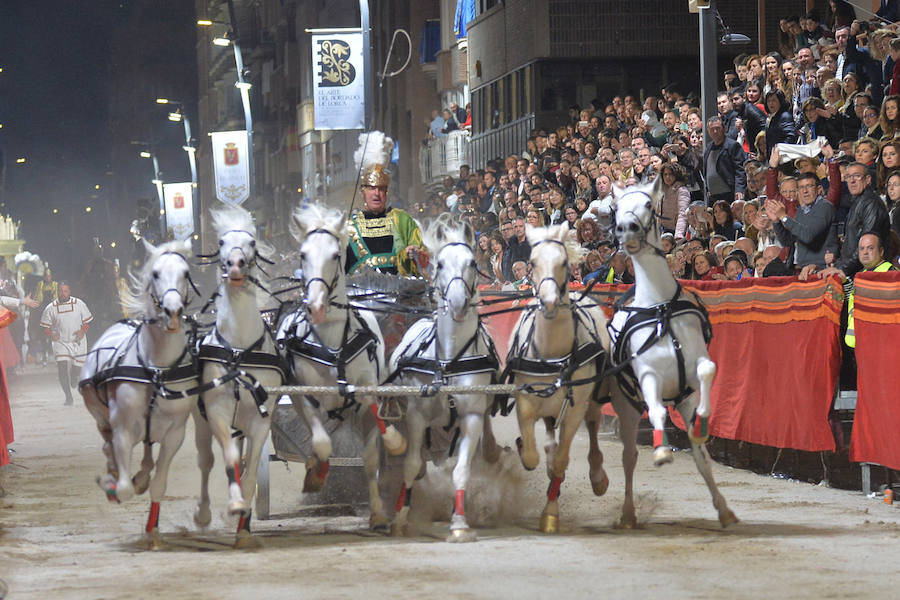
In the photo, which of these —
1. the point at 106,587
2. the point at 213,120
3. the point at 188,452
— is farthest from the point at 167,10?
the point at 106,587

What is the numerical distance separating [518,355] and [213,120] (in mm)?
100676

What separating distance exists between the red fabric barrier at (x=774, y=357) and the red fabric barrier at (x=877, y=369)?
0.56 meters

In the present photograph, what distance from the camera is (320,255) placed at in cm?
1007

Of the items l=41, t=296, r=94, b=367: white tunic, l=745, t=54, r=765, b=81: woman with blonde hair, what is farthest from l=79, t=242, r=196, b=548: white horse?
l=41, t=296, r=94, b=367: white tunic

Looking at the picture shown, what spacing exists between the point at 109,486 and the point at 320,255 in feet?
6.83

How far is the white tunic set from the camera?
83.4ft

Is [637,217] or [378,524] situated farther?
[378,524]

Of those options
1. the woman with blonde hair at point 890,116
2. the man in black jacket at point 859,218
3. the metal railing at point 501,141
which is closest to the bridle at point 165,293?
the man in black jacket at point 859,218

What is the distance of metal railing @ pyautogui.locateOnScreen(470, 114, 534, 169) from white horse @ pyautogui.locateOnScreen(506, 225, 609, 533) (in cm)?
2009

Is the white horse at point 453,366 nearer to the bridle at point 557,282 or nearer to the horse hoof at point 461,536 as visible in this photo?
the horse hoof at point 461,536

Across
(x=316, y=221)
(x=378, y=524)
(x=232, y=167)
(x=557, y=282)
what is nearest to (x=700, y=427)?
(x=557, y=282)

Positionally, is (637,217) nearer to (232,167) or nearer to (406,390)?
(406,390)

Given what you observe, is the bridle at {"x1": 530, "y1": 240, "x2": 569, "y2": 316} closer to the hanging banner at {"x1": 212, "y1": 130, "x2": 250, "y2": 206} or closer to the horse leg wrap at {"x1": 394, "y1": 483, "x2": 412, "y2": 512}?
the horse leg wrap at {"x1": 394, "y1": 483, "x2": 412, "y2": 512}

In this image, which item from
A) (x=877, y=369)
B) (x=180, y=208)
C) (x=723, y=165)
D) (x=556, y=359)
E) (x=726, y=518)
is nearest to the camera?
(x=556, y=359)
